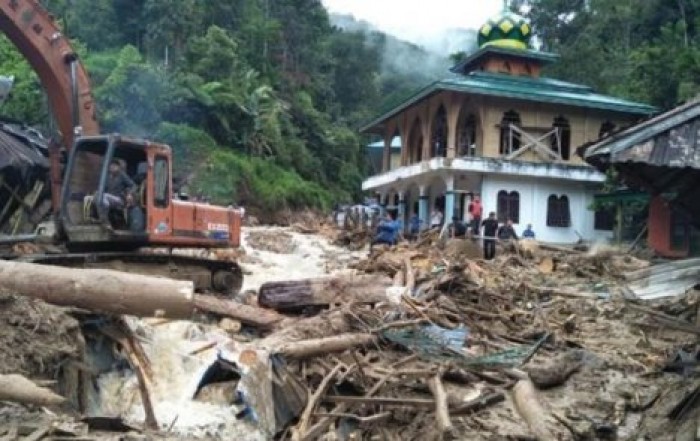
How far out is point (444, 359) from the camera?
34.0 feet

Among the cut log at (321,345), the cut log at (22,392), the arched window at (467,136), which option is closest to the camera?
the cut log at (22,392)

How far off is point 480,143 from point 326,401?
2372 cm

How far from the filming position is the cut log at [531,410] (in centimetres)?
834

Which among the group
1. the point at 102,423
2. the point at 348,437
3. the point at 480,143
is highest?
the point at 480,143

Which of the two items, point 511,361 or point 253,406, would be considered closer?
point 253,406

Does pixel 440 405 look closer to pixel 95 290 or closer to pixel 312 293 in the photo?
pixel 95 290

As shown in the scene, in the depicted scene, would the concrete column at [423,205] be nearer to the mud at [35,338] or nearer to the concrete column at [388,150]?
the concrete column at [388,150]

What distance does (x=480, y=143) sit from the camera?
31891 millimetres

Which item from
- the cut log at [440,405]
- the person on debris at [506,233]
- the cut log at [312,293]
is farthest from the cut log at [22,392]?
the person on debris at [506,233]

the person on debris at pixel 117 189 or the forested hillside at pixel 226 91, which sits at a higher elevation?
the forested hillside at pixel 226 91

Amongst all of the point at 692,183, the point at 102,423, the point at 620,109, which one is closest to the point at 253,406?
the point at 102,423

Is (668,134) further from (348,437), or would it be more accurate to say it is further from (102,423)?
(102,423)

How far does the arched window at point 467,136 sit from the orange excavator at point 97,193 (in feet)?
64.3

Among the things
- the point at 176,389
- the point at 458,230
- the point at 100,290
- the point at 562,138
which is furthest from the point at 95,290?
the point at 562,138
